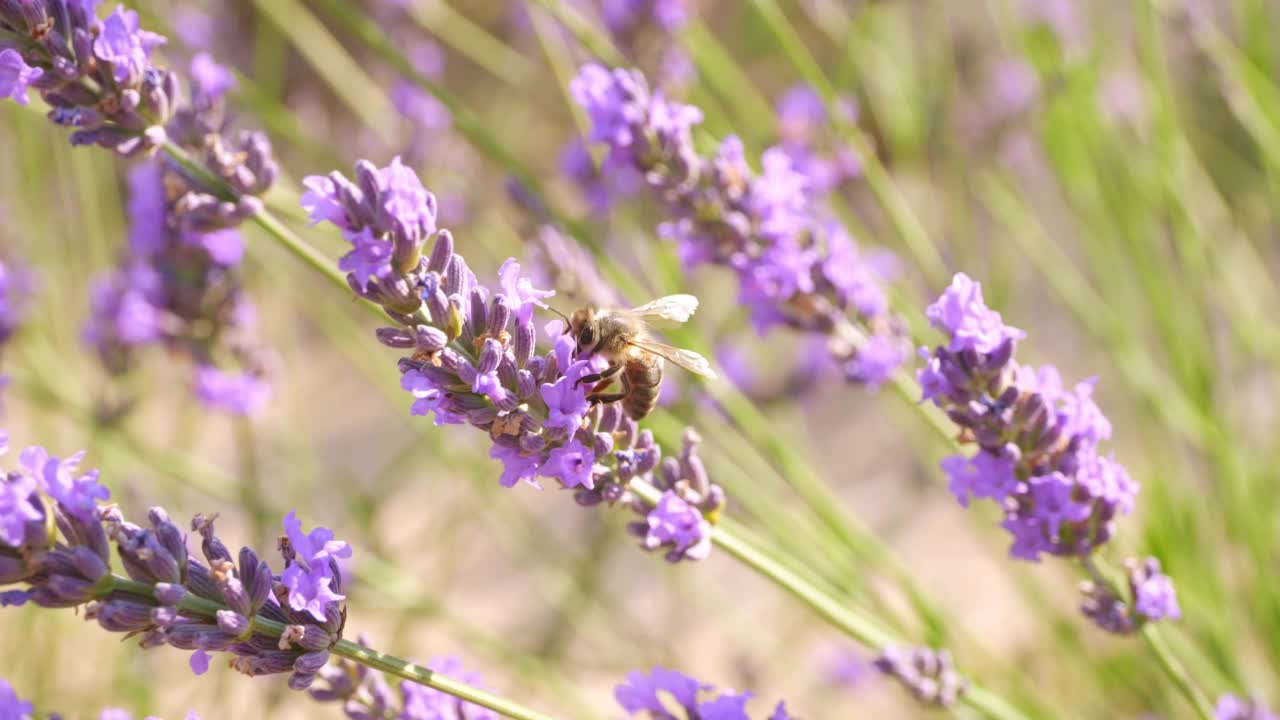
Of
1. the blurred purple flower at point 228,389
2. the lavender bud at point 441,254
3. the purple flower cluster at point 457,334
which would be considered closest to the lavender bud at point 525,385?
the purple flower cluster at point 457,334

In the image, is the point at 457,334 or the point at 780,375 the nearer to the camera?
the point at 457,334

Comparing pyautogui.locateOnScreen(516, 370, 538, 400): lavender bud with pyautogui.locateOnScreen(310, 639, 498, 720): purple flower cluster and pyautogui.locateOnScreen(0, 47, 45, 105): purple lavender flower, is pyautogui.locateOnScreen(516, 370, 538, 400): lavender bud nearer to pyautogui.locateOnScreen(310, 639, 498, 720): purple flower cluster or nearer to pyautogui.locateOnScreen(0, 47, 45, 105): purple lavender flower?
pyautogui.locateOnScreen(310, 639, 498, 720): purple flower cluster

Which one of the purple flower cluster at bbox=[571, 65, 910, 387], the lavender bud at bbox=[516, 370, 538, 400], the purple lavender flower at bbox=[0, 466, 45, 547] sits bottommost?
the purple lavender flower at bbox=[0, 466, 45, 547]

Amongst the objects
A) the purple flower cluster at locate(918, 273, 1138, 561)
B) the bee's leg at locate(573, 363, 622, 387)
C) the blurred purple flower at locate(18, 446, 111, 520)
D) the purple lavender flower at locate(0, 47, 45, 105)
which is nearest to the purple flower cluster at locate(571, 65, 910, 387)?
the bee's leg at locate(573, 363, 622, 387)

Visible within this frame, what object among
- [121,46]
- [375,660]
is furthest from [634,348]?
[121,46]

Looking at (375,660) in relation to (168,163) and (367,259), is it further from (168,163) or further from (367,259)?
(168,163)

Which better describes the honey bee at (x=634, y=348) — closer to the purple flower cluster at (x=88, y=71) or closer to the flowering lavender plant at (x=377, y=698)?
the flowering lavender plant at (x=377, y=698)

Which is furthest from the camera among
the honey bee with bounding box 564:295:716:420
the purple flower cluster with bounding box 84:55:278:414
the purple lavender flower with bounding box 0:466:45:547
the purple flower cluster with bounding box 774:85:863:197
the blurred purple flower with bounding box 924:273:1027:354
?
the purple flower cluster with bounding box 774:85:863:197
